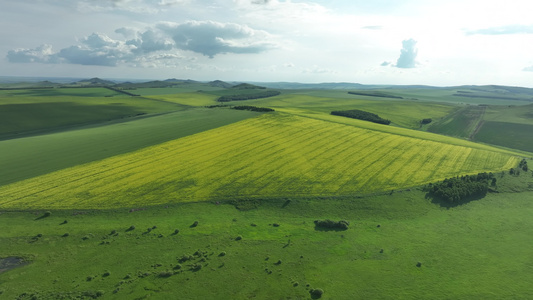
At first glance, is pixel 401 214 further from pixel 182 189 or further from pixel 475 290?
pixel 182 189

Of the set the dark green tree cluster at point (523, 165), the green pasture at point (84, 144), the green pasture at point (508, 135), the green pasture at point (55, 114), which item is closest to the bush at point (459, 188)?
the dark green tree cluster at point (523, 165)

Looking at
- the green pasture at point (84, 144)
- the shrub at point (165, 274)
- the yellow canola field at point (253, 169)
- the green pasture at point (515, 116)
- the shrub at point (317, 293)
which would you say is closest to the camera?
the shrub at point (317, 293)

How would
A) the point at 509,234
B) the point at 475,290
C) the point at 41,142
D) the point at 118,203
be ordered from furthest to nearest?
the point at 41,142 → the point at 118,203 → the point at 509,234 → the point at 475,290

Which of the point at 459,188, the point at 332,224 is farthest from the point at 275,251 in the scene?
the point at 459,188

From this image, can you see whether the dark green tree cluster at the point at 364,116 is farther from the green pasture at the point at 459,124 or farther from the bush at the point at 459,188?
the bush at the point at 459,188

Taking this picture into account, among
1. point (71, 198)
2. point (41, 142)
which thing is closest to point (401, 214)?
point (71, 198)
